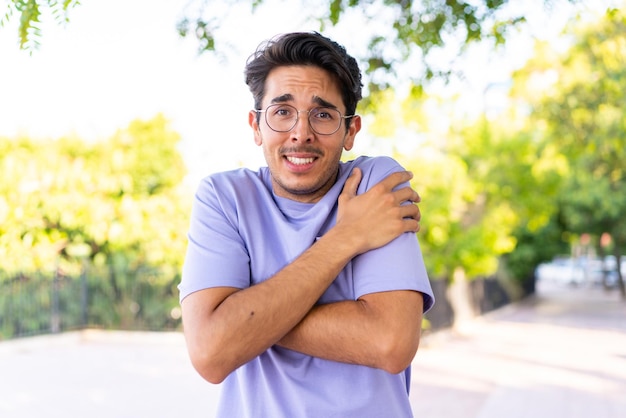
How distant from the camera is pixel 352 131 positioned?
7.35 feet

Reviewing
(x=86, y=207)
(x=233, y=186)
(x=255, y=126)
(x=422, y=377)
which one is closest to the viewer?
(x=233, y=186)

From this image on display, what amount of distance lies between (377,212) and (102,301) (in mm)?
13168

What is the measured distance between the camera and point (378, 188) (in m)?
2.07

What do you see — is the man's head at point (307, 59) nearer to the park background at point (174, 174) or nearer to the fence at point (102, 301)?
the park background at point (174, 174)

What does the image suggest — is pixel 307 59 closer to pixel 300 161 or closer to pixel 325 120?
pixel 325 120

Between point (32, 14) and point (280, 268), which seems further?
point (32, 14)

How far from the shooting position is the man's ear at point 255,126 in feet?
7.25

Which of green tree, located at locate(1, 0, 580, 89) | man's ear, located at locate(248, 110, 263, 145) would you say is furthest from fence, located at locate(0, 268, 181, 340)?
man's ear, located at locate(248, 110, 263, 145)

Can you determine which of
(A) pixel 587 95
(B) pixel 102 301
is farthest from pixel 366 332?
(A) pixel 587 95

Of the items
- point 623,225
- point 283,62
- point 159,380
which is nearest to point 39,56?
point 283,62

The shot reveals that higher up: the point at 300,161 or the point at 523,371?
the point at 300,161

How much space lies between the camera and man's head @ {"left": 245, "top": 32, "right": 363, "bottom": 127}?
2064mm

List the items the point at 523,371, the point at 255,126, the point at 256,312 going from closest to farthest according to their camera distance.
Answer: the point at 256,312, the point at 255,126, the point at 523,371

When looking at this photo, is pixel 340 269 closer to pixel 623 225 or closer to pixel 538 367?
pixel 538 367
